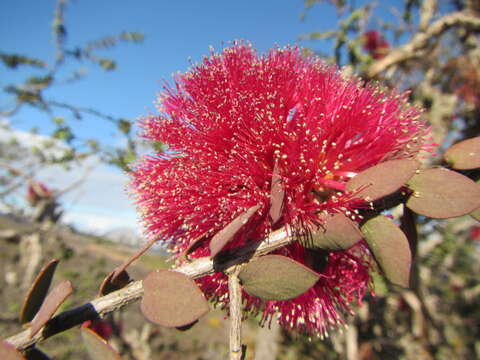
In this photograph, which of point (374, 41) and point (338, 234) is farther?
point (374, 41)

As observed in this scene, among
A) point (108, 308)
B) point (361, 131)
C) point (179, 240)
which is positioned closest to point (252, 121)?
point (361, 131)

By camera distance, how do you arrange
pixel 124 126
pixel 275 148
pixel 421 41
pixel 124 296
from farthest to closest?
pixel 421 41 < pixel 124 126 < pixel 275 148 < pixel 124 296

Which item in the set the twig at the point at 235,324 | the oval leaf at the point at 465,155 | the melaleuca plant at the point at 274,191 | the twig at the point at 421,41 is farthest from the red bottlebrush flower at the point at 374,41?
the twig at the point at 235,324

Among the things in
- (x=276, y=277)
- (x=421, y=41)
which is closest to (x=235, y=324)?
(x=276, y=277)

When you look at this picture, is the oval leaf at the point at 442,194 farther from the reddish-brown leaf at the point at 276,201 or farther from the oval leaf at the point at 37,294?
the oval leaf at the point at 37,294

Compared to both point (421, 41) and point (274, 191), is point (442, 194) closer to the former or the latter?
point (274, 191)

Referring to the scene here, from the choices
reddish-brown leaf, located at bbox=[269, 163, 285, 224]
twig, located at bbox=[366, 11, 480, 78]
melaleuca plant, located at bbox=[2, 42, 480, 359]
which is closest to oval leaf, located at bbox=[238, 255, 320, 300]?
melaleuca plant, located at bbox=[2, 42, 480, 359]

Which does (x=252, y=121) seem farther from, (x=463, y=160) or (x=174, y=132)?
(x=463, y=160)
